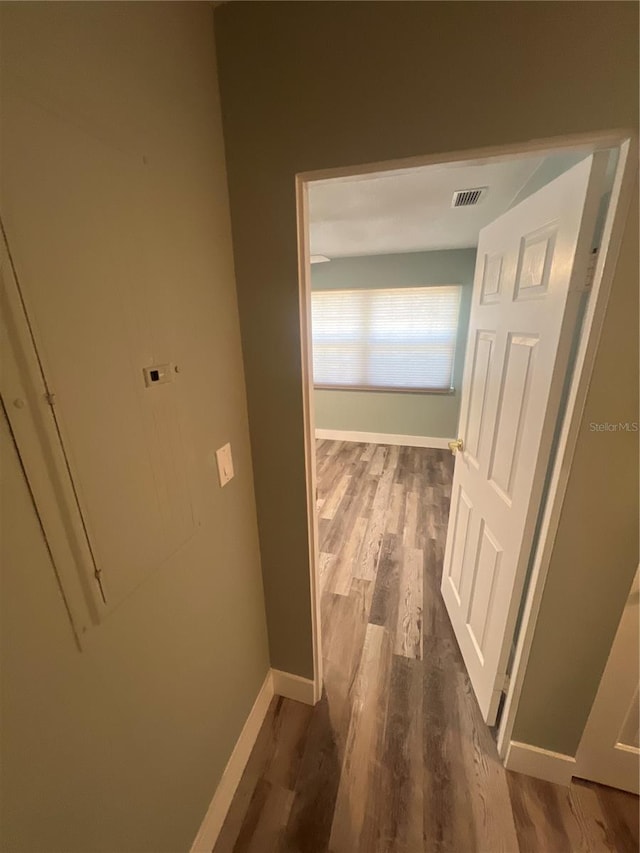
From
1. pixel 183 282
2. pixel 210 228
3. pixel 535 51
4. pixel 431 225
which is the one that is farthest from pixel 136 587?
pixel 431 225

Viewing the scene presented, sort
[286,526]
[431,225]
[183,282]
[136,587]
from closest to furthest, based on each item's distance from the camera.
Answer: [136,587] → [183,282] → [286,526] → [431,225]

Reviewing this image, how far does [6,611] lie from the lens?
469 mm

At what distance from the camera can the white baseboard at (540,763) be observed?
1.18m

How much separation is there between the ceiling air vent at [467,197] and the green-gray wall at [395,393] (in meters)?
1.55

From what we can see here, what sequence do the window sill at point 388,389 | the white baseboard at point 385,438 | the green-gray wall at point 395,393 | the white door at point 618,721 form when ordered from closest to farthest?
the white door at point 618,721 → the green-gray wall at point 395,393 → the window sill at point 388,389 → the white baseboard at point 385,438

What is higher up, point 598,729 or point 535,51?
point 535,51

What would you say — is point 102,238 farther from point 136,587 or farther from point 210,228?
point 136,587

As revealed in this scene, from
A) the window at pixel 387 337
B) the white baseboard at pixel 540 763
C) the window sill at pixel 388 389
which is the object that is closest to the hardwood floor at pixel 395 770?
the white baseboard at pixel 540 763

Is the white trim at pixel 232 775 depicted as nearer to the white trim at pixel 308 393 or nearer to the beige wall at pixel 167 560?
the beige wall at pixel 167 560

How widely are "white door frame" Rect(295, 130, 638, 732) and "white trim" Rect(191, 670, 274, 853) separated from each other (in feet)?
2.77

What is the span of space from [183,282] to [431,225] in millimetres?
2461

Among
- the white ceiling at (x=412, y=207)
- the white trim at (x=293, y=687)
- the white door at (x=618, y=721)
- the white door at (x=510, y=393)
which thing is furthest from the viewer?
the white ceiling at (x=412, y=207)

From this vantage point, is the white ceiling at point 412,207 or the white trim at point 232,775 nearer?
the white trim at point 232,775

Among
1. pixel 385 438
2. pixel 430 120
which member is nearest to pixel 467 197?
pixel 430 120
